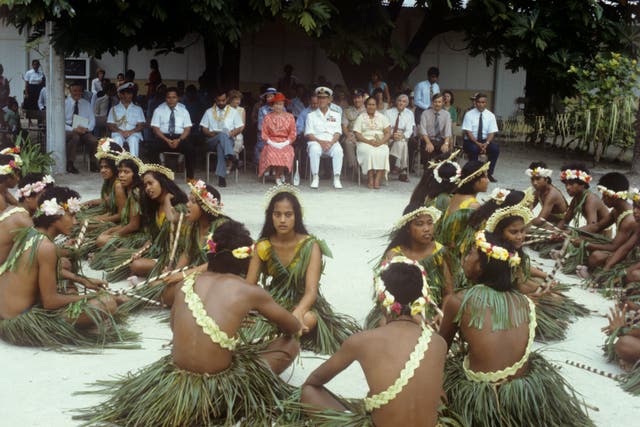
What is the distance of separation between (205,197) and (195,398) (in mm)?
2361

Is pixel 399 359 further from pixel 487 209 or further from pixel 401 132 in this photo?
pixel 401 132

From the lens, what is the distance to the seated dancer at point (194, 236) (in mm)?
5652

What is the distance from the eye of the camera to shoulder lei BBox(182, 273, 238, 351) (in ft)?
12.1

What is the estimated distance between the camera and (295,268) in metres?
4.83

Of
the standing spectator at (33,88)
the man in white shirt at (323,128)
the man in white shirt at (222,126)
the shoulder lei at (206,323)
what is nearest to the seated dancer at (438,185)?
the shoulder lei at (206,323)

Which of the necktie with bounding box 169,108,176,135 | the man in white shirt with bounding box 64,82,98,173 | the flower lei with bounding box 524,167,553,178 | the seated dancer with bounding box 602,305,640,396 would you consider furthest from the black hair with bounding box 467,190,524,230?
the man in white shirt with bounding box 64,82,98,173

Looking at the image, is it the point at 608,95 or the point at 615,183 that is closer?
the point at 615,183

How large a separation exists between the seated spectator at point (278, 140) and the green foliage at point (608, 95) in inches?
180

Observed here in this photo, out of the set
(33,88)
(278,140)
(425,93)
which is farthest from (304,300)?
(33,88)

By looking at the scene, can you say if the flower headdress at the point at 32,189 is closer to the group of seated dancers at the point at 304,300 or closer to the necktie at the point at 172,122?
the group of seated dancers at the point at 304,300

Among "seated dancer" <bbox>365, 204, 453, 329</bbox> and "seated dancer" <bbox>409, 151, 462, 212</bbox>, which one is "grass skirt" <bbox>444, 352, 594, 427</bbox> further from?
"seated dancer" <bbox>409, 151, 462, 212</bbox>

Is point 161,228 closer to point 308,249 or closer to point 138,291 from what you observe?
point 138,291

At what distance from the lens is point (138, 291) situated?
5.66m

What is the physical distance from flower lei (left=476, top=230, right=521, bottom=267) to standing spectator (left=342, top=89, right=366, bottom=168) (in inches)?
319
